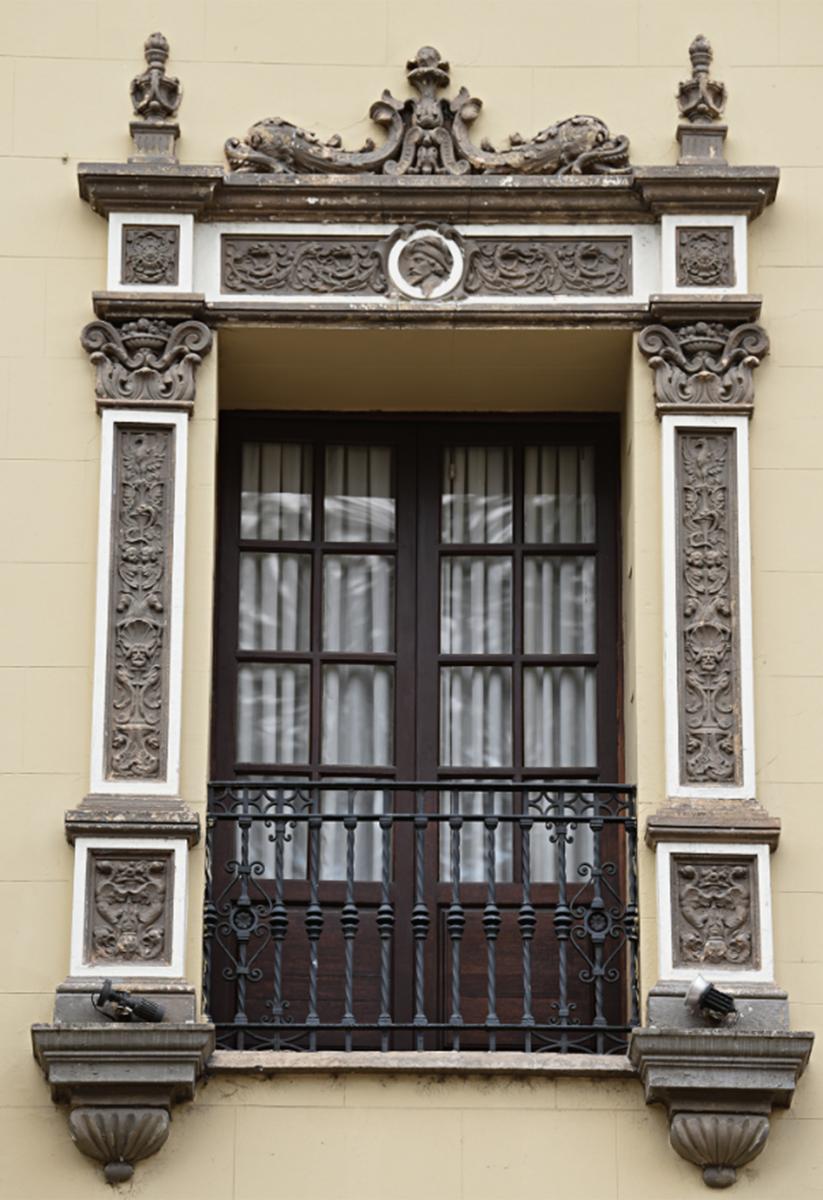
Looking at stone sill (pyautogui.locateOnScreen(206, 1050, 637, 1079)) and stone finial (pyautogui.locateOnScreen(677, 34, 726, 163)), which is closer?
stone sill (pyautogui.locateOnScreen(206, 1050, 637, 1079))

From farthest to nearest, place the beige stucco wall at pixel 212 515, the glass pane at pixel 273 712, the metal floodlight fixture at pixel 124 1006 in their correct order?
the glass pane at pixel 273 712
the beige stucco wall at pixel 212 515
the metal floodlight fixture at pixel 124 1006

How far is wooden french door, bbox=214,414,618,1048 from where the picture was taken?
12.9 metres

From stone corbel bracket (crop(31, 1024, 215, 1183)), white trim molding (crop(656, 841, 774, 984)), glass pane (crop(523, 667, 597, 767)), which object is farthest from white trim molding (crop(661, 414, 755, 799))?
stone corbel bracket (crop(31, 1024, 215, 1183))

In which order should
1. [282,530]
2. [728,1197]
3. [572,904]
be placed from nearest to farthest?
1. [728,1197]
2. [572,904]
3. [282,530]

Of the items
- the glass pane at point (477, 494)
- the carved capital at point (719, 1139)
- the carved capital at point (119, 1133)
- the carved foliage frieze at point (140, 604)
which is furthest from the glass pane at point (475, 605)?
the carved capital at point (119, 1133)

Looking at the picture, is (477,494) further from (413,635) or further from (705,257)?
(705,257)

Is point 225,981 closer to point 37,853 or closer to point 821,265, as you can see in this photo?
point 37,853

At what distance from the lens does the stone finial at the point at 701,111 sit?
1298cm

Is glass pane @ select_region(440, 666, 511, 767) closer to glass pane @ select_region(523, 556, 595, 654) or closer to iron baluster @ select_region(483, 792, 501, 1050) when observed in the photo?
glass pane @ select_region(523, 556, 595, 654)

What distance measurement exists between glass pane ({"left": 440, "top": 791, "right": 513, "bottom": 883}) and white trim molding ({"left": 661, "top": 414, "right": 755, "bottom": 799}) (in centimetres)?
97

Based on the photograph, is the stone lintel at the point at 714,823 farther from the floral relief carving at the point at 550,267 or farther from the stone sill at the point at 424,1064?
the floral relief carving at the point at 550,267

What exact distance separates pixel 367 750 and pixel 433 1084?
5.76 ft

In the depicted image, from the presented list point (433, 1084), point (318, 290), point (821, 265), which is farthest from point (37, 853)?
point (821, 265)

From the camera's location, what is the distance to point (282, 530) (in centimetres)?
1342
